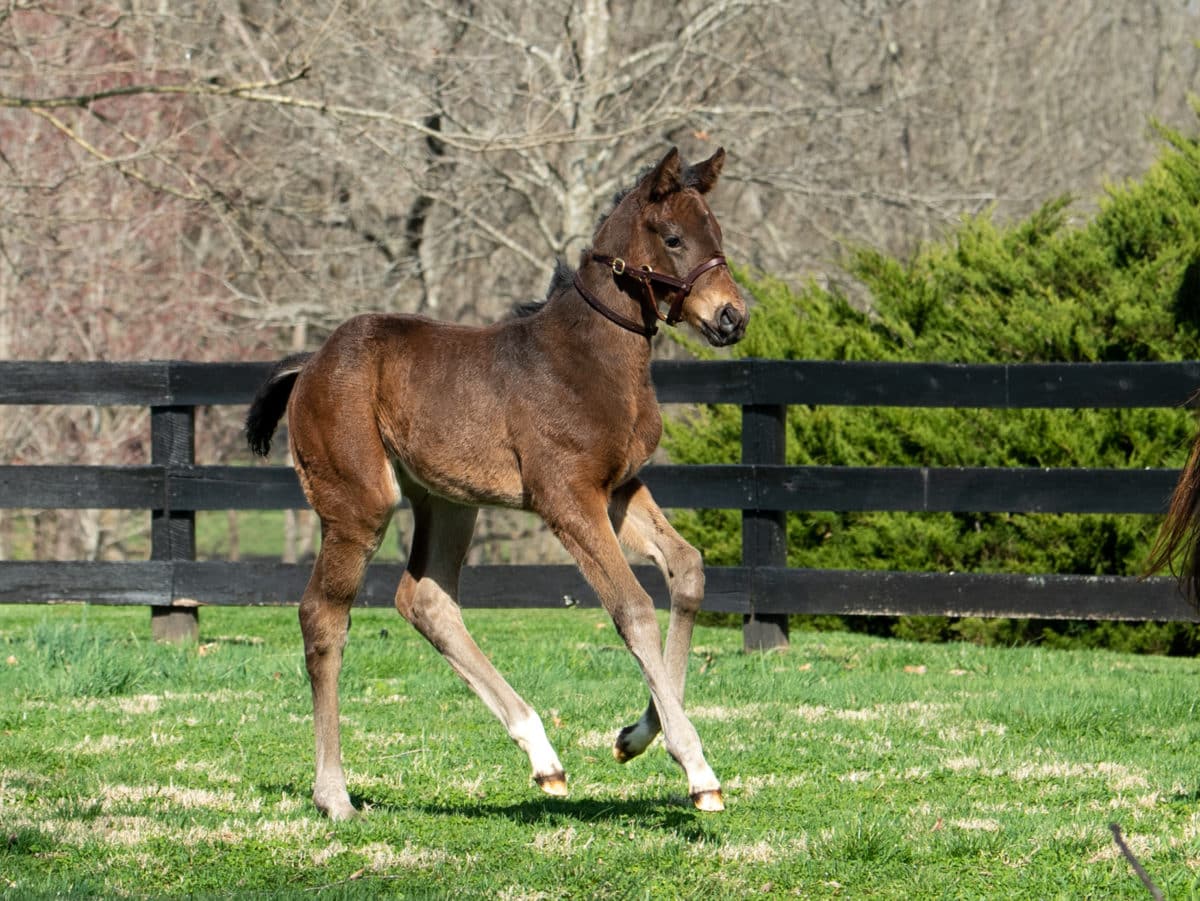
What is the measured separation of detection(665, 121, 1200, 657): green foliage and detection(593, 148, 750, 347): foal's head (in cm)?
631

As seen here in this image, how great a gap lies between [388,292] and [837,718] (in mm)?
13319

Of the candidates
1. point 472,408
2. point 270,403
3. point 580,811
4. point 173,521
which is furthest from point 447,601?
point 173,521

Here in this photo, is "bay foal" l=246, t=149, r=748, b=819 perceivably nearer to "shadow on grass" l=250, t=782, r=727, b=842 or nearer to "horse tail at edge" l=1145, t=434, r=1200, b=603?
"shadow on grass" l=250, t=782, r=727, b=842

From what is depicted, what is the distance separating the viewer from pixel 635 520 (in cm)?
521

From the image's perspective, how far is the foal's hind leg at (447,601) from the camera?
517 cm

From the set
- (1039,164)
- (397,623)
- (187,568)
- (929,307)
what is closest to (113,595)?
(187,568)

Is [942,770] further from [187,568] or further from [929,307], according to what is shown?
[929,307]

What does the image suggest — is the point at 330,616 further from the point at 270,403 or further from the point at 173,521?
the point at 173,521

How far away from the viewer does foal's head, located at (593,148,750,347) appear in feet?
15.7

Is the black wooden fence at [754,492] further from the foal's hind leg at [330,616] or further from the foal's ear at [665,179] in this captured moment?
the foal's ear at [665,179]

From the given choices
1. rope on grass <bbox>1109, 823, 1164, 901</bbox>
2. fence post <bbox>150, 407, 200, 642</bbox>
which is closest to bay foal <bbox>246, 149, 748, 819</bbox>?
rope on grass <bbox>1109, 823, 1164, 901</bbox>

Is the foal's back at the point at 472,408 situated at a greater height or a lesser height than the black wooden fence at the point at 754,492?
greater

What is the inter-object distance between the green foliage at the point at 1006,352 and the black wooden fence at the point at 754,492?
1.59m

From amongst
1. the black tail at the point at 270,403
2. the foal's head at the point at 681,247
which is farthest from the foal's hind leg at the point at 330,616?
the foal's head at the point at 681,247
